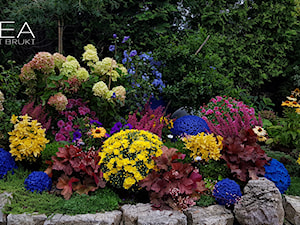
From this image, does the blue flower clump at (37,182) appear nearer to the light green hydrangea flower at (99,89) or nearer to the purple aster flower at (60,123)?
the purple aster flower at (60,123)

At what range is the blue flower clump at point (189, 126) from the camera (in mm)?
3987

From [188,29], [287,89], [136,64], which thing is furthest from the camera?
[287,89]

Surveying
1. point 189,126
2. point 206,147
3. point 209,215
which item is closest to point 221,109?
point 189,126

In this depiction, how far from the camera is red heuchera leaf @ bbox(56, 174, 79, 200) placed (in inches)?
112

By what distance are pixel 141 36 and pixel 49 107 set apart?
2539 mm

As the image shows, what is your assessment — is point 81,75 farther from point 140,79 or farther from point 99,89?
point 140,79

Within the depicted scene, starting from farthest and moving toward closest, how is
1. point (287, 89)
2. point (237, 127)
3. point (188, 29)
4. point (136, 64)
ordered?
point (287, 89) < point (188, 29) < point (136, 64) < point (237, 127)

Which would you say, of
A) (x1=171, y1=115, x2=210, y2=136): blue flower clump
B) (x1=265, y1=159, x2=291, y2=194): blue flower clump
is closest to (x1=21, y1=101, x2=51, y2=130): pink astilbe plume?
(x1=171, y1=115, x2=210, y2=136): blue flower clump

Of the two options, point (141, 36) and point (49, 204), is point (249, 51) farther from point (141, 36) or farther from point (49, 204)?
point (49, 204)

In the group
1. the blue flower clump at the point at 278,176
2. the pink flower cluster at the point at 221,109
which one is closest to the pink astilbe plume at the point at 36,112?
the pink flower cluster at the point at 221,109

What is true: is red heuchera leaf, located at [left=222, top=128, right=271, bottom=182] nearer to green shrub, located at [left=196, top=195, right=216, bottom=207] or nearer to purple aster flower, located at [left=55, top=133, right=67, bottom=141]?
green shrub, located at [left=196, top=195, right=216, bottom=207]

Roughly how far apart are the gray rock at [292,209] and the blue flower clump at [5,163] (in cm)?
278

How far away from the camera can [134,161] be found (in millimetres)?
2793

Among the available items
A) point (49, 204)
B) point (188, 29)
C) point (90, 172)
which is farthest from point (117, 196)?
point (188, 29)
